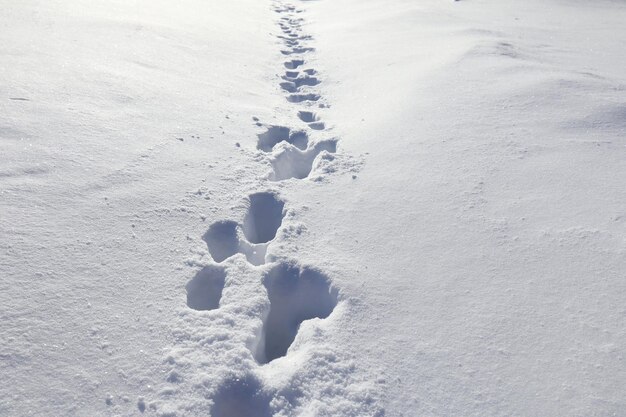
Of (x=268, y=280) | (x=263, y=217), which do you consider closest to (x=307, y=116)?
(x=263, y=217)

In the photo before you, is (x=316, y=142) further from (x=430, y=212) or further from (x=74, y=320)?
(x=74, y=320)

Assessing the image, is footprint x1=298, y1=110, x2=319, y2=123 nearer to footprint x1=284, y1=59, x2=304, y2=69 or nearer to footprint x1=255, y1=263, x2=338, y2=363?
footprint x1=284, y1=59, x2=304, y2=69

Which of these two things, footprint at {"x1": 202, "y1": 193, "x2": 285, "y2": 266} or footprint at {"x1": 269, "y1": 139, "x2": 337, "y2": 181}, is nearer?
footprint at {"x1": 202, "y1": 193, "x2": 285, "y2": 266}

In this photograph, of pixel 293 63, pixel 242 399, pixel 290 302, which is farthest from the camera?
pixel 293 63

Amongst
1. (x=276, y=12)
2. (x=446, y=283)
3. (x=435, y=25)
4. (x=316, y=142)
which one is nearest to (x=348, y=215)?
(x=446, y=283)

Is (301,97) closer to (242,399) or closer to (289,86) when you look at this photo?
(289,86)

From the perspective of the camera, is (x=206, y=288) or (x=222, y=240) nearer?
(x=206, y=288)

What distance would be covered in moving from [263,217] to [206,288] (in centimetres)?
57

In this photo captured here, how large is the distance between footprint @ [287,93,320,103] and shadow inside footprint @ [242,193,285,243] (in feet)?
4.95

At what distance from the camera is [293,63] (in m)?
4.75

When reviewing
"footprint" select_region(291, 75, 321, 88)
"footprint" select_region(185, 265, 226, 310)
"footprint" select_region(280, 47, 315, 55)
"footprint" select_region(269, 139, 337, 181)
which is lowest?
"footprint" select_region(185, 265, 226, 310)

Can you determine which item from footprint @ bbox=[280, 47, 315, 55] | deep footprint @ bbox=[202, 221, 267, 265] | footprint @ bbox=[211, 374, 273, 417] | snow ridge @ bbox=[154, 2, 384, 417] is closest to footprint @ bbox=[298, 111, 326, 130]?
snow ridge @ bbox=[154, 2, 384, 417]

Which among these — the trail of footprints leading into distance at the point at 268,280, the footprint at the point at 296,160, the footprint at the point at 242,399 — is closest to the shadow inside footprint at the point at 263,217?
the trail of footprints leading into distance at the point at 268,280

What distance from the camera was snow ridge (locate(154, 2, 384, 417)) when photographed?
1536 millimetres
